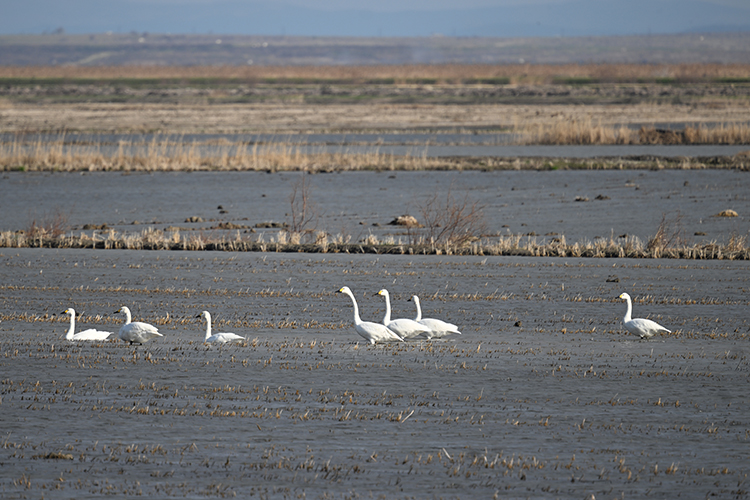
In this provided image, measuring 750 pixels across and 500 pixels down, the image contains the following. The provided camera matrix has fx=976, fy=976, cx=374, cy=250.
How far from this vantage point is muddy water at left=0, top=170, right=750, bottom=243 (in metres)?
28.8

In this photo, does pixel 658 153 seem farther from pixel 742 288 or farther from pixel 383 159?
pixel 742 288

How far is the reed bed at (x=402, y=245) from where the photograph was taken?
2389 cm

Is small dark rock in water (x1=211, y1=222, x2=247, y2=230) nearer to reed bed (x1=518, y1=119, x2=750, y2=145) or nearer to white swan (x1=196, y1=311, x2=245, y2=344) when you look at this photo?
white swan (x1=196, y1=311, x2=245, y2=344)

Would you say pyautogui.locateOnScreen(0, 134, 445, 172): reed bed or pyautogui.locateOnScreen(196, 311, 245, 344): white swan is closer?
pyautogui.locateOnScreen(196, 311, 245, 344): white swan

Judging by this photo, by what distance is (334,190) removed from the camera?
36.6 metres

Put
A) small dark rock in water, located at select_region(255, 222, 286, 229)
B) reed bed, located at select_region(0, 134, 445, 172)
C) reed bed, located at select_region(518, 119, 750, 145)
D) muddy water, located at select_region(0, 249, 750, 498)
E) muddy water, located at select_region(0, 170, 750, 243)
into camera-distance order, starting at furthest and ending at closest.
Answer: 1. reed bed, located at select_region(518, 119, 750, 145)
2. reed bed, located at select_region(0, 134, 445, 172)
3. muddy water, located at select_region(0, 170, 750, 243)
4. small dark rock in water, located at select_region(255, 222, 286, 229)
5. muddy water, located at select_region(0, 249, 750, 498)

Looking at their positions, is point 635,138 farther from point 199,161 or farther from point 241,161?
point 199,161

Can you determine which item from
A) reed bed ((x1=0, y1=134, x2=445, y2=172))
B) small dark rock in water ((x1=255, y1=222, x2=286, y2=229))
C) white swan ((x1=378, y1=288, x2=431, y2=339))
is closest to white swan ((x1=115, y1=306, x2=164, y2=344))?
white swan ((x1=378, y1=288, x2=431, y2=339))

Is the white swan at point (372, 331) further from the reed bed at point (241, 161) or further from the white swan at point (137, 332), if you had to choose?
the reed bed at point (241, 161)

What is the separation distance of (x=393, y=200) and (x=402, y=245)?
928cm

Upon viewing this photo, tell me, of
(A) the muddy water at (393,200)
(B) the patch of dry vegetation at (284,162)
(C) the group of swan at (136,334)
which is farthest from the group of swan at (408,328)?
(B) the patch of dry vegetation at (284,162)

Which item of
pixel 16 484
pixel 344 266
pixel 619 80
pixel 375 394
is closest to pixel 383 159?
pixel 344 266

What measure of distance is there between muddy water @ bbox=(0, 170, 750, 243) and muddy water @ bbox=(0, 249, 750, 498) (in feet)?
26.7

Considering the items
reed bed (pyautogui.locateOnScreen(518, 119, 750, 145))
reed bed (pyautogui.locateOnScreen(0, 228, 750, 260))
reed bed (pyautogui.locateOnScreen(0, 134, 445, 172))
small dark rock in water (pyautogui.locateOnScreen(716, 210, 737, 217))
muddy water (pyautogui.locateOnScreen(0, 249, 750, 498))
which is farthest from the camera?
reed bed (pyautogui.locateOnScreen(518, 119, 750, 145))
